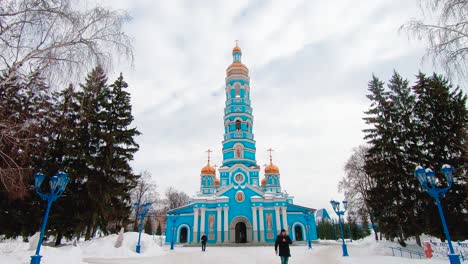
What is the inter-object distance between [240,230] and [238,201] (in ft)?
11.5

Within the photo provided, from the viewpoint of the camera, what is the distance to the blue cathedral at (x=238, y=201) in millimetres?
31359

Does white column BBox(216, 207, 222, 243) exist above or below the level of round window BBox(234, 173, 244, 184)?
below

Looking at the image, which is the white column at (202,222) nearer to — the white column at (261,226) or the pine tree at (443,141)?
the white column at (261,226)

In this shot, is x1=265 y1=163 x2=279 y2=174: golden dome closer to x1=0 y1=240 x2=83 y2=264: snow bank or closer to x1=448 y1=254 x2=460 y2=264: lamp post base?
x1=0 y1=240 x2=83 y2=264: snow bank

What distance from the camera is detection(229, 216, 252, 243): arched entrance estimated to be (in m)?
31.1

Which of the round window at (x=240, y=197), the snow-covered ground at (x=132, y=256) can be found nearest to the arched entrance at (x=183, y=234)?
the round window at (x=240, y=197)

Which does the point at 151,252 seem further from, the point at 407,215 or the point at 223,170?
the point at 223,170

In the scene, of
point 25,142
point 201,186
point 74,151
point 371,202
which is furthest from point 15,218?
point 201,186

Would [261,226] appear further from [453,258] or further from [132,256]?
[453,258]

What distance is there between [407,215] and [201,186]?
2651 centimetres

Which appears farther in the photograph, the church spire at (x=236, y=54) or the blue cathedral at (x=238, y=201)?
the church spire at (x=236, y=54)

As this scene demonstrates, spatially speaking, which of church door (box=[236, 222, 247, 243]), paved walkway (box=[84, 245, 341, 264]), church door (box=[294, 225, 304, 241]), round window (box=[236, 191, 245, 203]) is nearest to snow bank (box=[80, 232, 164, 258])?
paved walkway (box=[84, 245, 341, 264])

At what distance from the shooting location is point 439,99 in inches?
657

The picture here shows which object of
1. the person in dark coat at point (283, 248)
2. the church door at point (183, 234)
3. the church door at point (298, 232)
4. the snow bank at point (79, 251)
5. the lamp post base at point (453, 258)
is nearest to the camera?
the lamp post base at point (453, 258)
